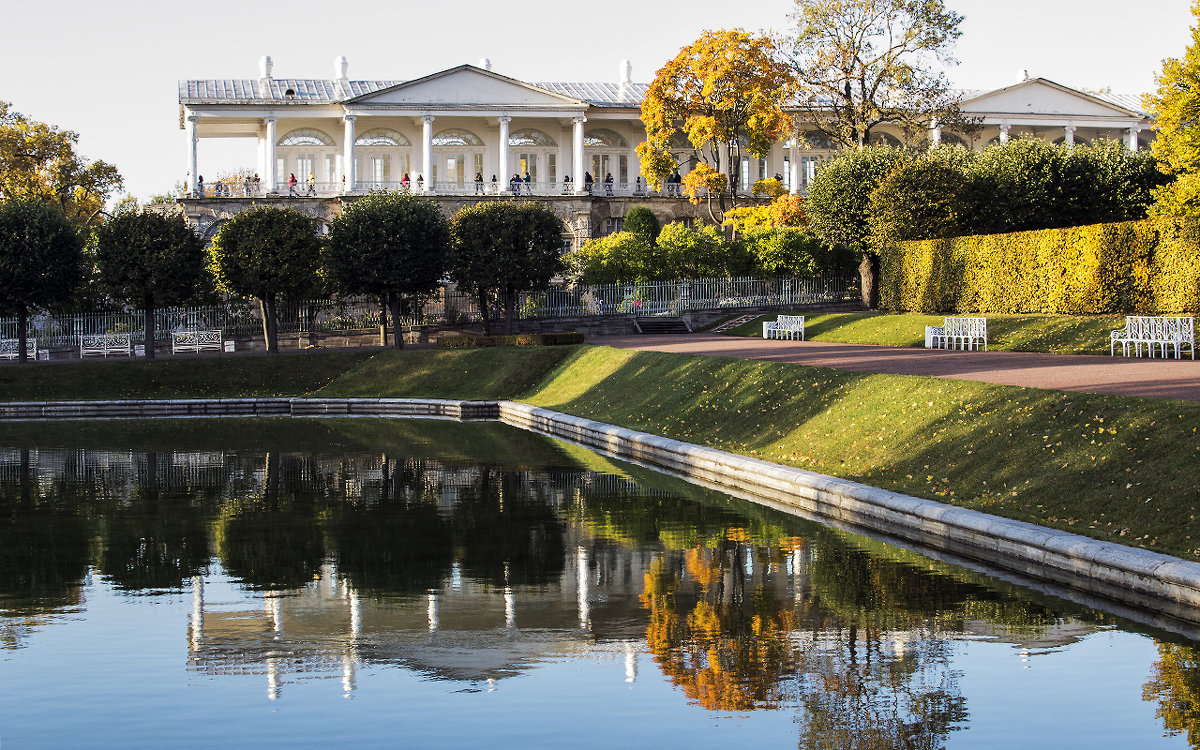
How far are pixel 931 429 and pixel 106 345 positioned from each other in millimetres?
32795

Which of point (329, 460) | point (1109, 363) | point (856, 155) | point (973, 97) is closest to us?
point (329, 460)

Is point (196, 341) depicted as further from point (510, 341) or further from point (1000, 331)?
point (1000, 331)

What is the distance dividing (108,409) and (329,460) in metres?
14.4

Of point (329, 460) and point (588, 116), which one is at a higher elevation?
point (588, 116)

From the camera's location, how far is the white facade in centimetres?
5753

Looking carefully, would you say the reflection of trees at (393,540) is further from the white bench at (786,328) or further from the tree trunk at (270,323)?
the tree trunk at (270,323)

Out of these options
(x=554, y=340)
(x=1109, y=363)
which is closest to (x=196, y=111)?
(x=554, y=340)

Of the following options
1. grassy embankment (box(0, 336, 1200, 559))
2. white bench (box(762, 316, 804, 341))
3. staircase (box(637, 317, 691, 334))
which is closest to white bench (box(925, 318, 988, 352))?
white bench (box(762, 316, 804, 341))

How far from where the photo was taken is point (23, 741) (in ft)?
22.6

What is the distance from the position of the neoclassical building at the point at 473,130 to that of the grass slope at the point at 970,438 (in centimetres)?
3517

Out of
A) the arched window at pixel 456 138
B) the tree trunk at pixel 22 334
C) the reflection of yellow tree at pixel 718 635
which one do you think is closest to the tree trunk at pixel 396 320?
the tree trunk at pixel 22 334

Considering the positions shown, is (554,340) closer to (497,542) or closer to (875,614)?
(497,542)

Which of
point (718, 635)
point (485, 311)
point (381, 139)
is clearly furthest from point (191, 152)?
point (718, 635)

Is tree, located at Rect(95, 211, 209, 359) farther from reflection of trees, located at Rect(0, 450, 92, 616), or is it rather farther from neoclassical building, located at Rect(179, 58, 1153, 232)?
reflection of trees, located at Rect(0, 450, 92, 616)
